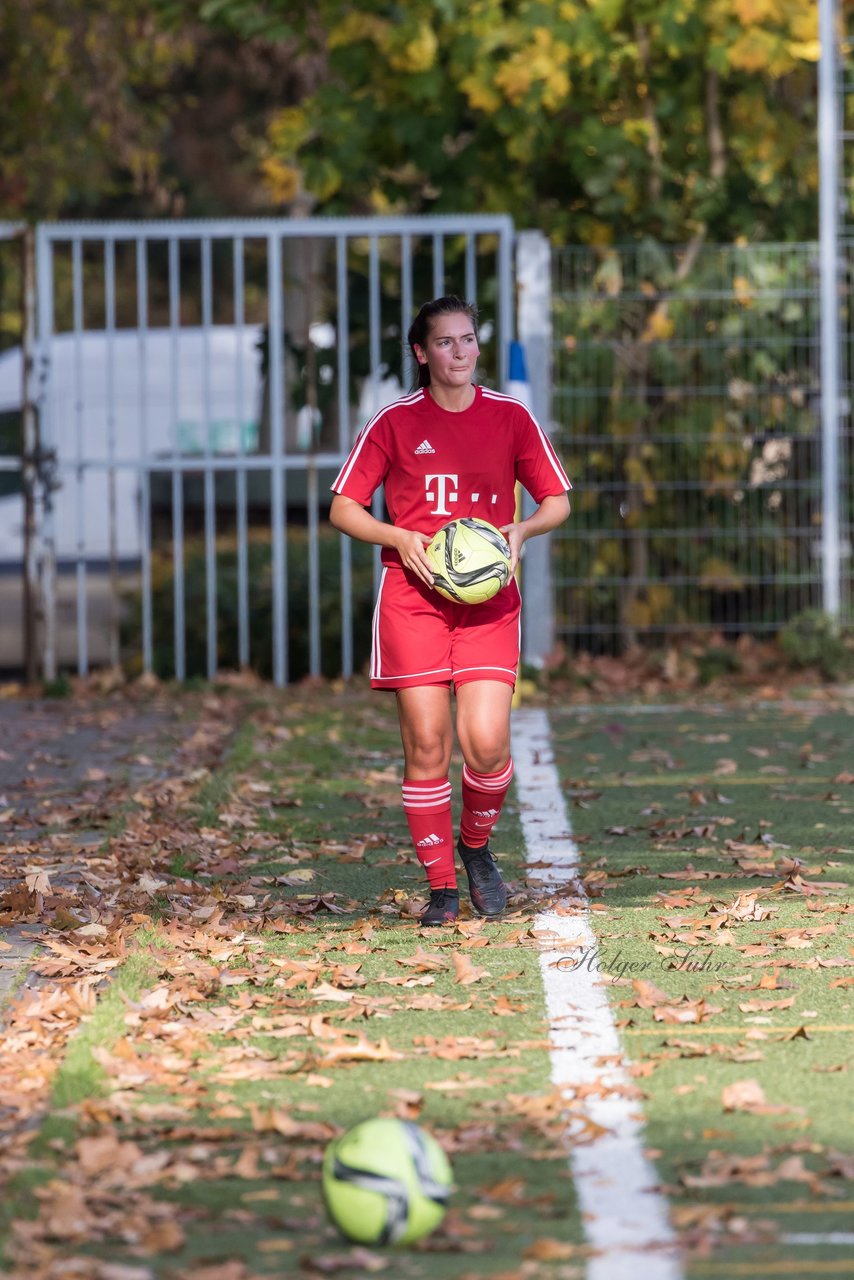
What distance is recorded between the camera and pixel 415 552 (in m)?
6.03

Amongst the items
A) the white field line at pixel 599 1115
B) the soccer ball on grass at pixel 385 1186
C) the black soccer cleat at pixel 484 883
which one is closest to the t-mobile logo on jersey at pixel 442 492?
the black soccer cleat at pixel 484 883

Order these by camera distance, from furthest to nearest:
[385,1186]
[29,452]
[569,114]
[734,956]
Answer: [569,114] → [29,452] → [734,956] → [385,1186]

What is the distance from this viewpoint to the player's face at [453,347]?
612cm

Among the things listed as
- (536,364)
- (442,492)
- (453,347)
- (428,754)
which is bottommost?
(428,754)

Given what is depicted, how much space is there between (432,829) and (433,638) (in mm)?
596

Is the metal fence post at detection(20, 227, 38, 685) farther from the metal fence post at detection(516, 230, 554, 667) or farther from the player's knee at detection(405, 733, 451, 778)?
the player's knee at detection(405, 733, 451, 778)

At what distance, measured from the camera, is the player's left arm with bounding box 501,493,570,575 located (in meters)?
6.12

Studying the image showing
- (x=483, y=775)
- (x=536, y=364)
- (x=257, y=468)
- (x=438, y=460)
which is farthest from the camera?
(x=257, y=468)

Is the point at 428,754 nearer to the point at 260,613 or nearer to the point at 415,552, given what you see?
the point at 415,552

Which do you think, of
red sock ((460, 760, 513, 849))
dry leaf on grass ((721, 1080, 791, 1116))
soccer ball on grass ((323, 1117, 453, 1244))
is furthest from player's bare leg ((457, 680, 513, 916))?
soccer ball on grass ((323, 1117, 453, 1244))

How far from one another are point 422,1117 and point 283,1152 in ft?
1.15

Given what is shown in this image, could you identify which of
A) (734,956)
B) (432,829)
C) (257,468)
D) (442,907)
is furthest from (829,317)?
(734,956)

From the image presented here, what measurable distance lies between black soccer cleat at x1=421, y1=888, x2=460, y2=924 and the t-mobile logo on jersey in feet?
3.84

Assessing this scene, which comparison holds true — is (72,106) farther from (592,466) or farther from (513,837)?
(513,837)
